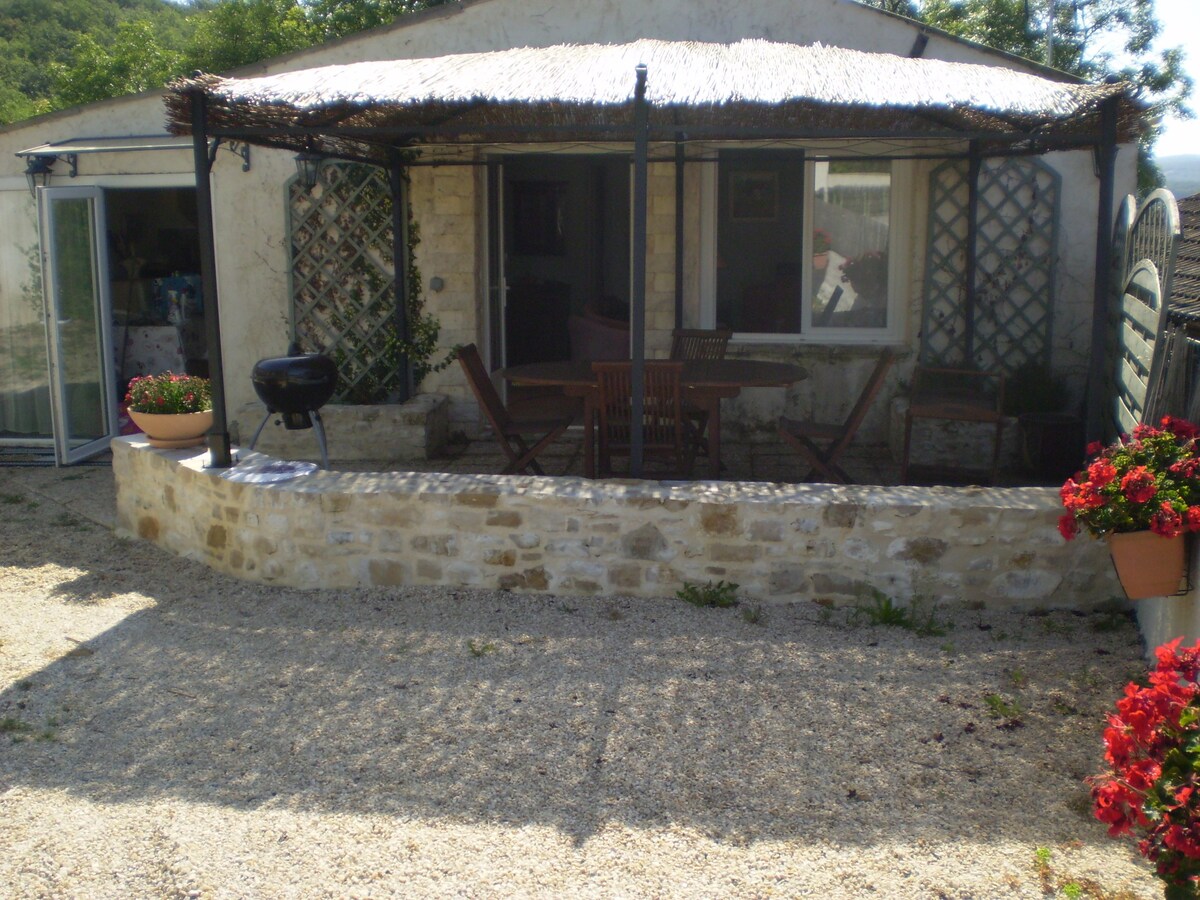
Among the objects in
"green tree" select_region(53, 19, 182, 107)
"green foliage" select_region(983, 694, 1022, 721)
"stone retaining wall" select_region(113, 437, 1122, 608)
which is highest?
"green tree" select_region(53, 19, 182, 107)

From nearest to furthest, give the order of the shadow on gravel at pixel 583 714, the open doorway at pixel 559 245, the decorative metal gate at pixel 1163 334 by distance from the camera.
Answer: the shadow on gravel at pixel 583 714 < the decorative metal gate at pixel 1163 334 < the open doorway at pixel 559 245

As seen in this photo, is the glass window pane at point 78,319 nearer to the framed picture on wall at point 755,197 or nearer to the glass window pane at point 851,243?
the framed picture on wall at point 755,197

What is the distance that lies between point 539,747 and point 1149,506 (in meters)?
2.00

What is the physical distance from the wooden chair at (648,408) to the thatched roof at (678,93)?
1.11 metres

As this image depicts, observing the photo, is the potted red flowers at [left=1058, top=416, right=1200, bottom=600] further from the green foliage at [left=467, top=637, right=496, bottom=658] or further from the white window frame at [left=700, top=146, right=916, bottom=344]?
the white window frame at [left=700, top=146, right=916, bottom=344]

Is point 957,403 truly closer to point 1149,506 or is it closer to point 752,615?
point 752,615

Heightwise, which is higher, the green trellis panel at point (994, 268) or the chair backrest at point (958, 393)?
the green trellis panel at point (994, 268)

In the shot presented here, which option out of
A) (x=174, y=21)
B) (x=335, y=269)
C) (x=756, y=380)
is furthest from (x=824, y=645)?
(x=174, y=21)

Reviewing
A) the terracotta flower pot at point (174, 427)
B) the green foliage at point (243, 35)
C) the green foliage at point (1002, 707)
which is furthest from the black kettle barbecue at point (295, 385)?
the green foliage at point (243, 35)

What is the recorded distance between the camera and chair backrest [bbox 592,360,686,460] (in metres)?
5.35

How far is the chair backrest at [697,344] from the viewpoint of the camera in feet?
22.3

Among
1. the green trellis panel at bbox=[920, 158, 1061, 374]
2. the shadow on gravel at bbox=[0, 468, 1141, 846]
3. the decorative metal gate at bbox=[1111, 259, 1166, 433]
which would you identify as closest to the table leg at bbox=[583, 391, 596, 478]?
the shadow on gravel at bbox=[0, 468, 1141, 846]

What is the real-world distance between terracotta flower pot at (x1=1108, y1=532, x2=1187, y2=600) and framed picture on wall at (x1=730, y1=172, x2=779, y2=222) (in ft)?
15.5

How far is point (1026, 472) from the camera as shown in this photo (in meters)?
6.62
